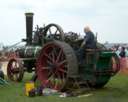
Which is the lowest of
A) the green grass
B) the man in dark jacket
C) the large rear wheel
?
the green grass

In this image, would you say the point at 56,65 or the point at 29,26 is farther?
the point at 29,26

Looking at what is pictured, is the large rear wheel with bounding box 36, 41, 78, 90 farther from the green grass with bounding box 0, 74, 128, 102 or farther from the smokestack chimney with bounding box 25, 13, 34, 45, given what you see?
the smokestack chimney with bounding box 25, 13, 34, 45

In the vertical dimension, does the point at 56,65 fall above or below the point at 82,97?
above

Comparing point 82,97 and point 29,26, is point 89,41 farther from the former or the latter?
point 29,26

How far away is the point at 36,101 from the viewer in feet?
34.1

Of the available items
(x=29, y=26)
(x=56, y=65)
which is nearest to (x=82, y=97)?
(x=56, y=65)

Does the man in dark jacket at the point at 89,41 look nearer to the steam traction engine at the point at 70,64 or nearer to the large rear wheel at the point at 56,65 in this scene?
the steam traction engine at the point at 70,64

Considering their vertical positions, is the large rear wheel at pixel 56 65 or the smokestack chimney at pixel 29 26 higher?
the smokestack chimney at pixel 29 26

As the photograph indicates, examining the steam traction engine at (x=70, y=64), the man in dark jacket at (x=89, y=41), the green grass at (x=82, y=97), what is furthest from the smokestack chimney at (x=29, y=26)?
the man in dark jacket at (x=89, y=41)

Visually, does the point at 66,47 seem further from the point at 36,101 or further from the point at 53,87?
the point at 36,101

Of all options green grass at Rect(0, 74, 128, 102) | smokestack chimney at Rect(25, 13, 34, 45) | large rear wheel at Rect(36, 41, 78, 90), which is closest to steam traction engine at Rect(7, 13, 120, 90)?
large rear wheel at Rect(36, 41, 78, 90)

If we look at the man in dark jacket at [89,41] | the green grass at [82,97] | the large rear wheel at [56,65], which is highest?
the man in dark jacket at [89,41]

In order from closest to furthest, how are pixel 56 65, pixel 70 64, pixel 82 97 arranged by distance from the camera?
pixel 82 97
pixel 70 64
pixel 56 65

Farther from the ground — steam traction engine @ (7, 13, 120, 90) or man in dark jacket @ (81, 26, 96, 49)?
man in dark jacket @ (81, 26, 96, 49)
